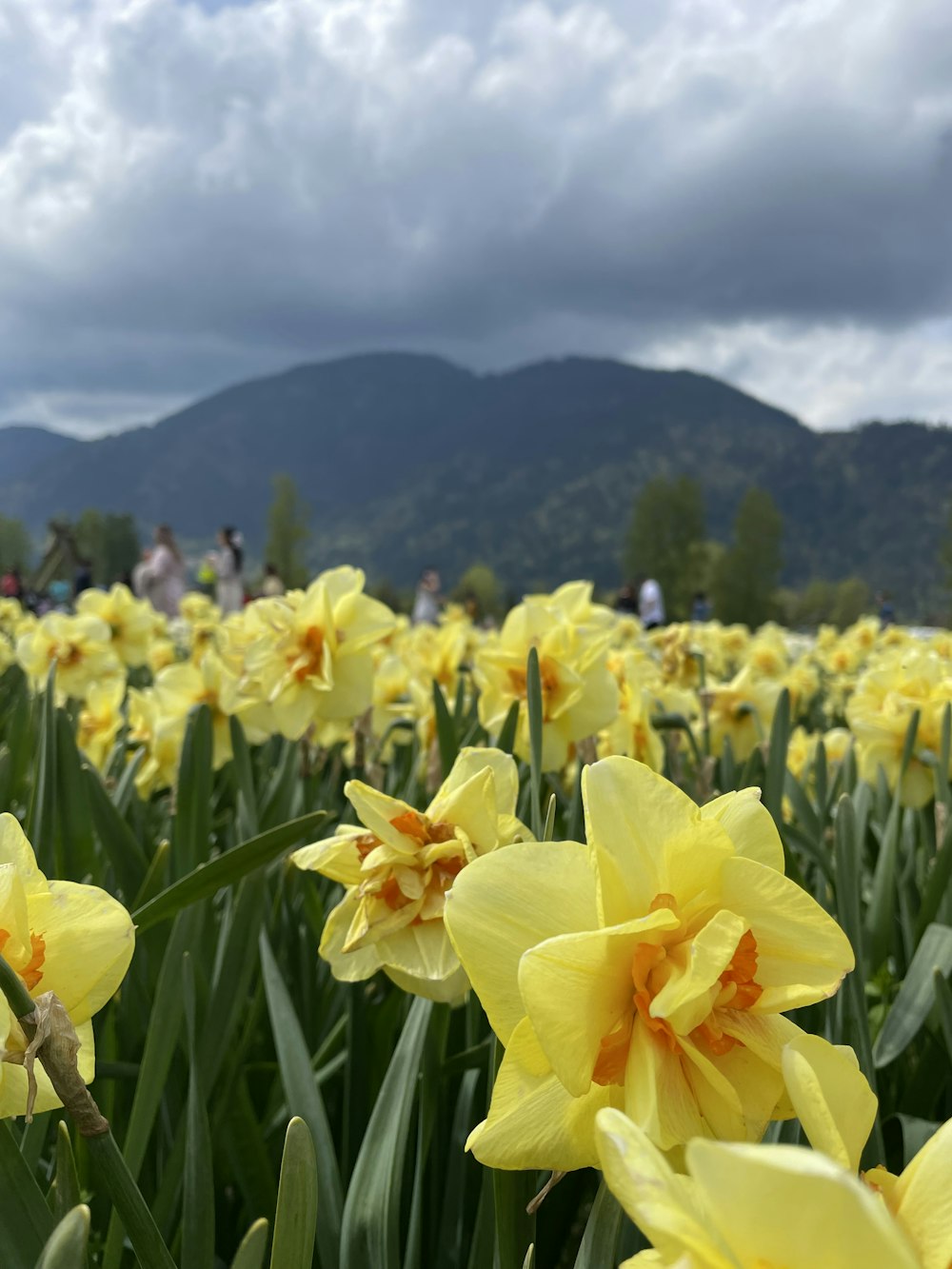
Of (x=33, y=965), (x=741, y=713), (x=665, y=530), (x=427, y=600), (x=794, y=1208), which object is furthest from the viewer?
(x=665, y=530)

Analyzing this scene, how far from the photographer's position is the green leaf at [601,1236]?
62cm

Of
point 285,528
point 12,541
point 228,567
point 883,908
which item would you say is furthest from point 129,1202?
point 12,541

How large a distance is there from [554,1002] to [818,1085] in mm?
142

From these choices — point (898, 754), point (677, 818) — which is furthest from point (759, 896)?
point (898, 754)

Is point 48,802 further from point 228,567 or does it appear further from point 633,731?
point 228,567

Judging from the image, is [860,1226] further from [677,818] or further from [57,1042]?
[57,1042]

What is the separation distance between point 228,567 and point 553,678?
10.7 meters

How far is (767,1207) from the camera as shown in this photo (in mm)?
373

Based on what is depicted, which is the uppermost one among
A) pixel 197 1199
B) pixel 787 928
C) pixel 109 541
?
pixel 109 541

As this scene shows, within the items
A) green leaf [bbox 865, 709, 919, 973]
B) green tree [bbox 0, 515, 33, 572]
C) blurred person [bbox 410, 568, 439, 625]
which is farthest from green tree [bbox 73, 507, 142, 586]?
green leaf [bbox 865, 709, 919, 973]

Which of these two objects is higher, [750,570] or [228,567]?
[750,570]

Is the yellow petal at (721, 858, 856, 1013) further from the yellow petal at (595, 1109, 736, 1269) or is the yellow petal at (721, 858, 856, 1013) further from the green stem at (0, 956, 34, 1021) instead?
the green stem at (0, 956, 34, 1021)

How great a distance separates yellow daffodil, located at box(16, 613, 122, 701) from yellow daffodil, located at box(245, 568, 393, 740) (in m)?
1.96

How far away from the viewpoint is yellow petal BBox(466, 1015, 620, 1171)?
1.92 feet
